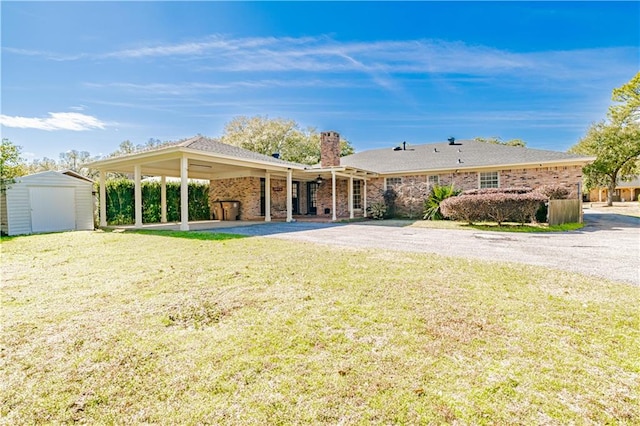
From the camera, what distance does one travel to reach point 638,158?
28422 mm

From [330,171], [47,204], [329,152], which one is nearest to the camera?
[47,204]

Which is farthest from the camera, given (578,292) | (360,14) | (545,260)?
(360,14)

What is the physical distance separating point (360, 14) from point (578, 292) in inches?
438

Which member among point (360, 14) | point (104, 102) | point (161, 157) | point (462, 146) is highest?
point (360, 14)

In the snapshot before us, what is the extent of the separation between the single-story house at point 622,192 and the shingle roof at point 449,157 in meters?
34.6

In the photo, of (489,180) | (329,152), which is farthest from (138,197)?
(489,180)

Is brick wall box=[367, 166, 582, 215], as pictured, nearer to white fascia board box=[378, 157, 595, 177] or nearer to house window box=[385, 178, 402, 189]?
white fascia board box=[378, 157, 595, 177]

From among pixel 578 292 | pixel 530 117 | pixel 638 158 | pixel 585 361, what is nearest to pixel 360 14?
pixel 578 292

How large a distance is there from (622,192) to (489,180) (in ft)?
137

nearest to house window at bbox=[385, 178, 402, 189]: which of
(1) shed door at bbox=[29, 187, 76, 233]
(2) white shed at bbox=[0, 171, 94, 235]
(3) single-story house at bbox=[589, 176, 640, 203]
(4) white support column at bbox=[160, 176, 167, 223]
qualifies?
(4) white support column at bbox=[160, 176, 167, 223]

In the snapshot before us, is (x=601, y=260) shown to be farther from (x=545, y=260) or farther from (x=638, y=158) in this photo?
(x=638, y=158)

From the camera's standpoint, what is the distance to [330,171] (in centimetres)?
1605

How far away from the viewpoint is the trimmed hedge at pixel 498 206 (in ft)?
37.8

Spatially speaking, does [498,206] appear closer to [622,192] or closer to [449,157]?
[449,157]
